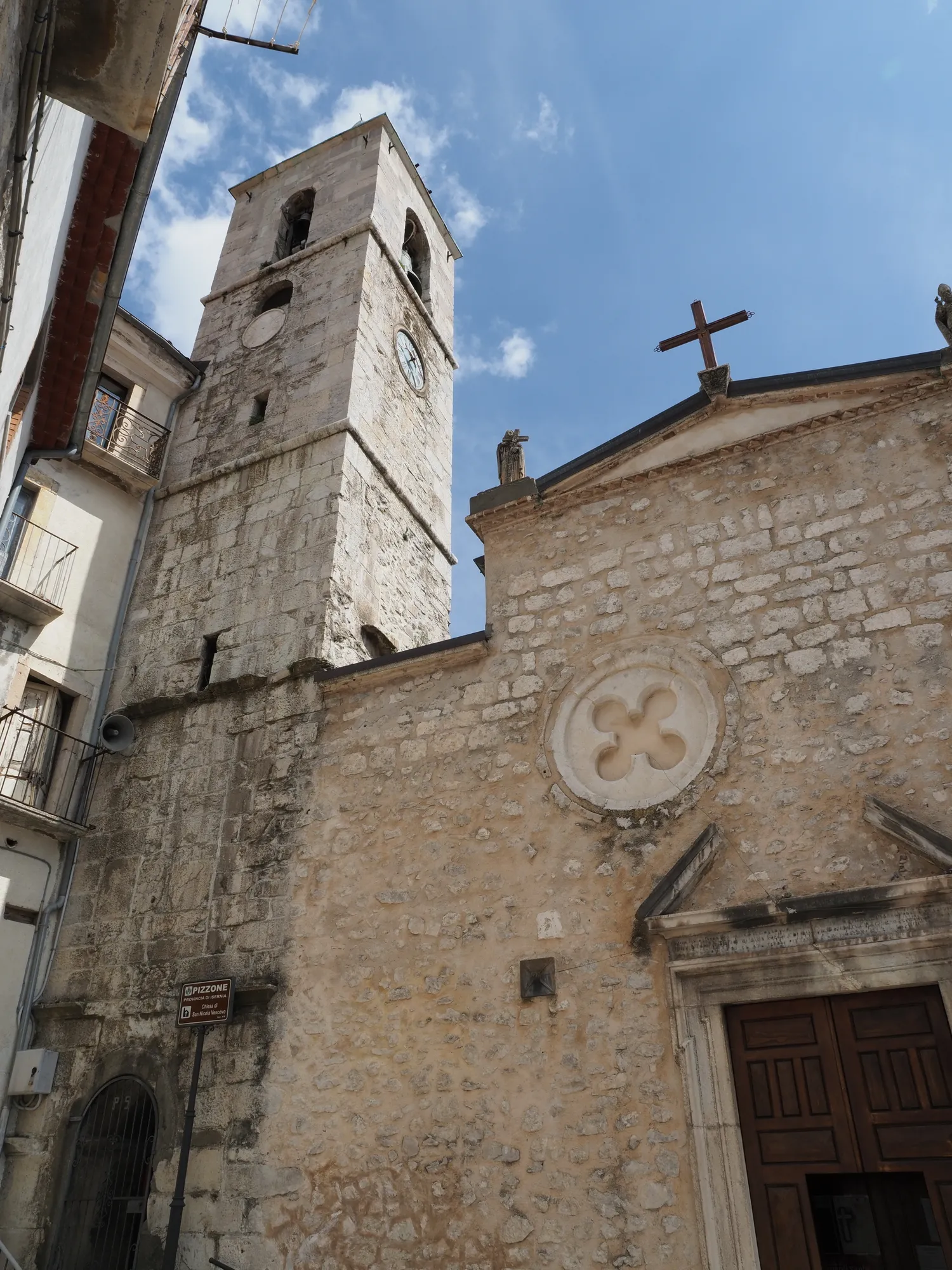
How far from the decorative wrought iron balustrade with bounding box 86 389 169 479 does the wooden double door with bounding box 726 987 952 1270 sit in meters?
8.89

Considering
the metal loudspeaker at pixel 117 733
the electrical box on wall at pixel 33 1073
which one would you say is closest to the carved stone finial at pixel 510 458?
the metal loudspeaker at pixel 117 733

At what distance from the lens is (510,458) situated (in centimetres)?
889

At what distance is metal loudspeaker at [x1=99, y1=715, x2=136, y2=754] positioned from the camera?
8.93 m

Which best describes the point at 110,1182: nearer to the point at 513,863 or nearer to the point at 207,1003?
the point at 207,1003

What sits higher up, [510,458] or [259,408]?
[259,408]

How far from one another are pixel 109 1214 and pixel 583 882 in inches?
172

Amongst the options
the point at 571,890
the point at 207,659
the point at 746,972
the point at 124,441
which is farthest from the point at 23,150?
the point at 124,441

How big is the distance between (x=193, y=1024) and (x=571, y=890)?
312 centimetres

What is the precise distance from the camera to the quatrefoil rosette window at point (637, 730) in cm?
657

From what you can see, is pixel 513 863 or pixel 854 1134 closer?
pixel 854 1134

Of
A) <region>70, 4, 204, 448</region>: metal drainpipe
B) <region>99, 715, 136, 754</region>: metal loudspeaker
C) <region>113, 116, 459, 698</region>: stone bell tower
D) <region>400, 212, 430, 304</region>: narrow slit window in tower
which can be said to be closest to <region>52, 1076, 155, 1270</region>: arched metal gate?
<region>99, 715, 136, 754</region>: metal loudspeaker

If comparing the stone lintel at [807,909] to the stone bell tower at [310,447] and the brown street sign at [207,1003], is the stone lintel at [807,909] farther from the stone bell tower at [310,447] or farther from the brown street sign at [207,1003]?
the stone bell tower at [310,447]

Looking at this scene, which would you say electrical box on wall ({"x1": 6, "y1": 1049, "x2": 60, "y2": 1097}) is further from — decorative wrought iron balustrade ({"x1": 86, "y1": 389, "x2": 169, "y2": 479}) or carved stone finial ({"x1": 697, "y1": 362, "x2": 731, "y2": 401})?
carved stone finial ({"x1": 697, "y1": 362, "x2": 731, "y2": 401})

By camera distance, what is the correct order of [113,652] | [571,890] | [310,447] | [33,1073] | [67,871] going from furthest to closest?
[310,447] < [113,652] < [67,871] < [33,1073] < [571,890]
